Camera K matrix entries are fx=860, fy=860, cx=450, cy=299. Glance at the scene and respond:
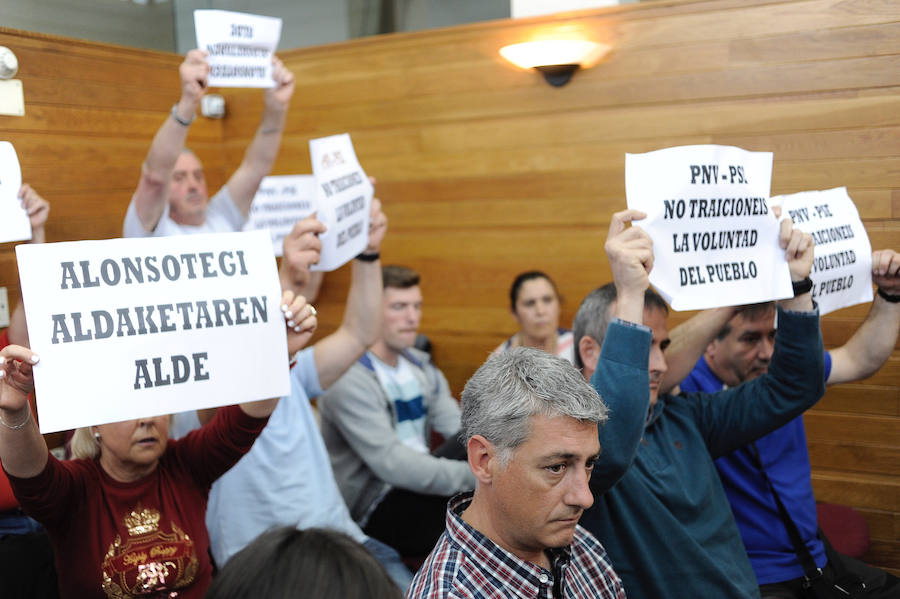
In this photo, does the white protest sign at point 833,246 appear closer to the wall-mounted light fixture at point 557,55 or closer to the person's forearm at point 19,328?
the wall-mounted light fixture at point 557,55

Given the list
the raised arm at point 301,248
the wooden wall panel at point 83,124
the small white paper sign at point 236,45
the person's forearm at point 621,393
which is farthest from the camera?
the wooden wall panel at point 83,124

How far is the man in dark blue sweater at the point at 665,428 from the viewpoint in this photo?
181 centimetres

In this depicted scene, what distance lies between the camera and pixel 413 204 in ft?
14.7

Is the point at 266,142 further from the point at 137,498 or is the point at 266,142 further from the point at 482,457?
the point at 482,457

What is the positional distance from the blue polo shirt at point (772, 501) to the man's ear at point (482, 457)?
1.21m

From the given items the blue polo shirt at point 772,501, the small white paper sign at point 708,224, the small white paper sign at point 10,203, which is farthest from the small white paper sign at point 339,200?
the blue polo shirt at point 772,501

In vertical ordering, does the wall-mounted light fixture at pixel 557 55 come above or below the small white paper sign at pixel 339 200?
above

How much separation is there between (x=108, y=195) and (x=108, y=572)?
263cm

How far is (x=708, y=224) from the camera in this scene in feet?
6.83

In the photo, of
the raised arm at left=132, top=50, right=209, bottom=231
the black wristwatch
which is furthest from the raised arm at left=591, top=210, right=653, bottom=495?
the raised arm at left=132, top=50, right=209, bottom=231

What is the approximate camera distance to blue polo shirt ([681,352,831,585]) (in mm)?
2479

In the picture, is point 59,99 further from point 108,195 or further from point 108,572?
point 108,572

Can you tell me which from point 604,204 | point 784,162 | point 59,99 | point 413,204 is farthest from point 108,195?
point 784,162

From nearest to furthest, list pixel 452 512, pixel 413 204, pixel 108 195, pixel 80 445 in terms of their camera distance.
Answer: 1. pixel 452 512
2. pixel 80 445
3. pixel 108 195
4. pixel 413 204
